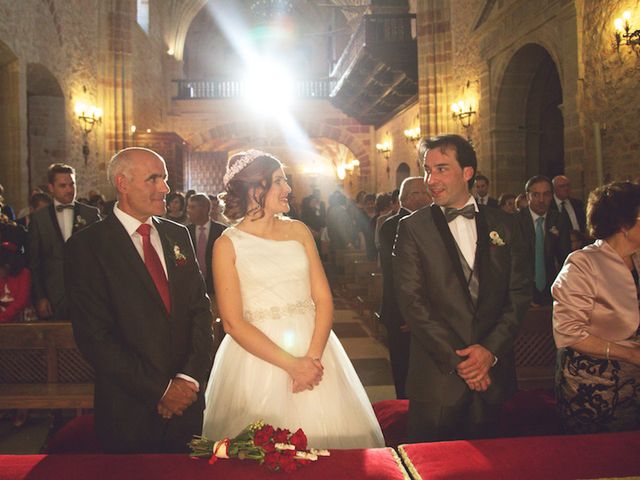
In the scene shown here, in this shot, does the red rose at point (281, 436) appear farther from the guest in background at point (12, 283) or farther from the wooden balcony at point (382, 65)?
the wooden balcony at point (382, 65)

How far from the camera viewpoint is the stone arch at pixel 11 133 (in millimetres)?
8625

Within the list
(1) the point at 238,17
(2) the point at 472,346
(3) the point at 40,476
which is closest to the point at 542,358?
(2) the point at 472,346

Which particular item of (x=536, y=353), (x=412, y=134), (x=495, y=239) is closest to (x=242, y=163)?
(x=495, y=239)

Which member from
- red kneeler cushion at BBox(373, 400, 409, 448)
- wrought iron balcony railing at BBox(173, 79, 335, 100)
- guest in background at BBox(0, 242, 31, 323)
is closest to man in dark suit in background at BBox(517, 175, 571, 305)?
red kneeler cushion at BBox(373, 400, 409, 448)

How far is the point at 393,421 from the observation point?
10.5 feet

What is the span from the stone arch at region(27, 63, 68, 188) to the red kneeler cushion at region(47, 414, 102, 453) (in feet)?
30.0

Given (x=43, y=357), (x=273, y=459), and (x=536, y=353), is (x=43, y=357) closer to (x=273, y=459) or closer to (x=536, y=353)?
(x=273, y=459)

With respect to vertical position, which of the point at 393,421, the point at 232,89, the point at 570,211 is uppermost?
the point at 232,89

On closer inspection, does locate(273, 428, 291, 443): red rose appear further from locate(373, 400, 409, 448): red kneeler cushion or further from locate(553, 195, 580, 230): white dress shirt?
locate(553, 195, 580, 230): white dress shirt

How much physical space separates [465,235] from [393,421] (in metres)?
1.24

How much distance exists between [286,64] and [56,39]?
53.7ft

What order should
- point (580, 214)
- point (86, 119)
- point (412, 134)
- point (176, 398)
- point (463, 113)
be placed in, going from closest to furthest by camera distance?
point (176, 398)
point (580, 214)
point (463, 113)
point (86, 119)
point (412, 134)

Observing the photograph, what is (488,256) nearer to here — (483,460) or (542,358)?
(483,460)

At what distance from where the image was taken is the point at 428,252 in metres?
2.44
